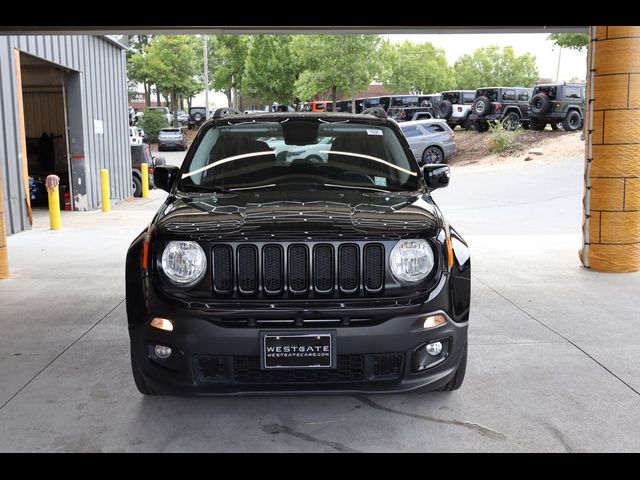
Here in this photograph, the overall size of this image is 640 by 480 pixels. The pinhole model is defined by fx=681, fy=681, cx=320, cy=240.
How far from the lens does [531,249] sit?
30.3 feet

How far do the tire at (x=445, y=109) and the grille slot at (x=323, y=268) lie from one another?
28598 millimetres

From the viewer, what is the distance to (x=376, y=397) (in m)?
4.12

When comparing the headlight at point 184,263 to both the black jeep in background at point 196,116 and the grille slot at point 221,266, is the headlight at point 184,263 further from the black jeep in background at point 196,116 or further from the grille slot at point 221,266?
the black jeep in background at point 196,116

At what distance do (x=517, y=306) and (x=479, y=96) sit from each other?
23673mm

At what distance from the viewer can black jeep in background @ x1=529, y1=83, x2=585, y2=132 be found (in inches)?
985

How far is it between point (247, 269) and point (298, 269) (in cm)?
25

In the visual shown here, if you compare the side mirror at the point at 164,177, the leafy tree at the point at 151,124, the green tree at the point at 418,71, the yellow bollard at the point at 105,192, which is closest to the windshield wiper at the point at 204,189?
the side mirror at the point at 164,177

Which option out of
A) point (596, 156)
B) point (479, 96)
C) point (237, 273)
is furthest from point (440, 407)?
point (479, 96)

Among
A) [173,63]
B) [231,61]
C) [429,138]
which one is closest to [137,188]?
[429,138]

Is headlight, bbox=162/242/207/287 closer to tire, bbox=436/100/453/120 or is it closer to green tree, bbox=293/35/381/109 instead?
tire, bbox=436/100/453/120

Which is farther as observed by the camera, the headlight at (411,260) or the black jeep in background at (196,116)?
the black jeep in background at (196,116)

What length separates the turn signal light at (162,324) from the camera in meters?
3.31

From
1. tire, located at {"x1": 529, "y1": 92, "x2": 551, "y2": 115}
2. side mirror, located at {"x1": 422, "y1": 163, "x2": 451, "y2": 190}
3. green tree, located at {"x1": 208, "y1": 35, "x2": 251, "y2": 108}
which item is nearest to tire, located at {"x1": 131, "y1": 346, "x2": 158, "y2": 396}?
side mirror, located at {"x1": 422, "y1": 163, "x2": 451, "y2": 190}
